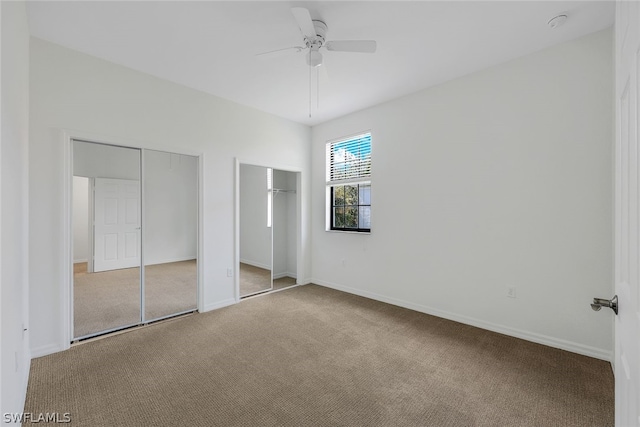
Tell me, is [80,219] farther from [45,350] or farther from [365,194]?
[365,194]

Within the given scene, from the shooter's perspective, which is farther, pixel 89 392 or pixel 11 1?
pixel 89 392

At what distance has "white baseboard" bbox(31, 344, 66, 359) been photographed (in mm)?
2439

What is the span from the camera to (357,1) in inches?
81.3

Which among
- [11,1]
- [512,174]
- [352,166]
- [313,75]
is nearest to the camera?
[11,1]

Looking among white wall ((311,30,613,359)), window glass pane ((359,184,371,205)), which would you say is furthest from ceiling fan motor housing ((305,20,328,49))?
window glass pane ((359,184,371,205))

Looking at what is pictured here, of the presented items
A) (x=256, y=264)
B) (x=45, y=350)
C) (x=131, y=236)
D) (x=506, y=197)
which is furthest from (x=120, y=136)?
(x=506, y=197)

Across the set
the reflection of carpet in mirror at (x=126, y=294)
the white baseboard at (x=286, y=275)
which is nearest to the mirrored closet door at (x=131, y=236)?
the reflection of carpet in mirror at (x=126, y=294)

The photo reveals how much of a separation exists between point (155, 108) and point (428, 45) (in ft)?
9.98

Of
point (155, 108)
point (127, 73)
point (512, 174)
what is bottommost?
point (512, 174)

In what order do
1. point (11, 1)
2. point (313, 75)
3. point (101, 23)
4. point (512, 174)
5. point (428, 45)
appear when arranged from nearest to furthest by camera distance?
point (11, 1) < point (101, 23) < point (428, 45) < point (512, 174) < point (313, 75)

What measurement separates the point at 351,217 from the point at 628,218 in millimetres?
3648

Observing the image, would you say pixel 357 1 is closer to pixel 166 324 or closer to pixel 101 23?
pixel 101 23

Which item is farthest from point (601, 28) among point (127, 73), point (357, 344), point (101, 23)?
point (127, 73)

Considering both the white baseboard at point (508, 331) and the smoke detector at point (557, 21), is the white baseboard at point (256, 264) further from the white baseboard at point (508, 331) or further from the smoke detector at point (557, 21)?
the smoke detector at point (557, 21)
